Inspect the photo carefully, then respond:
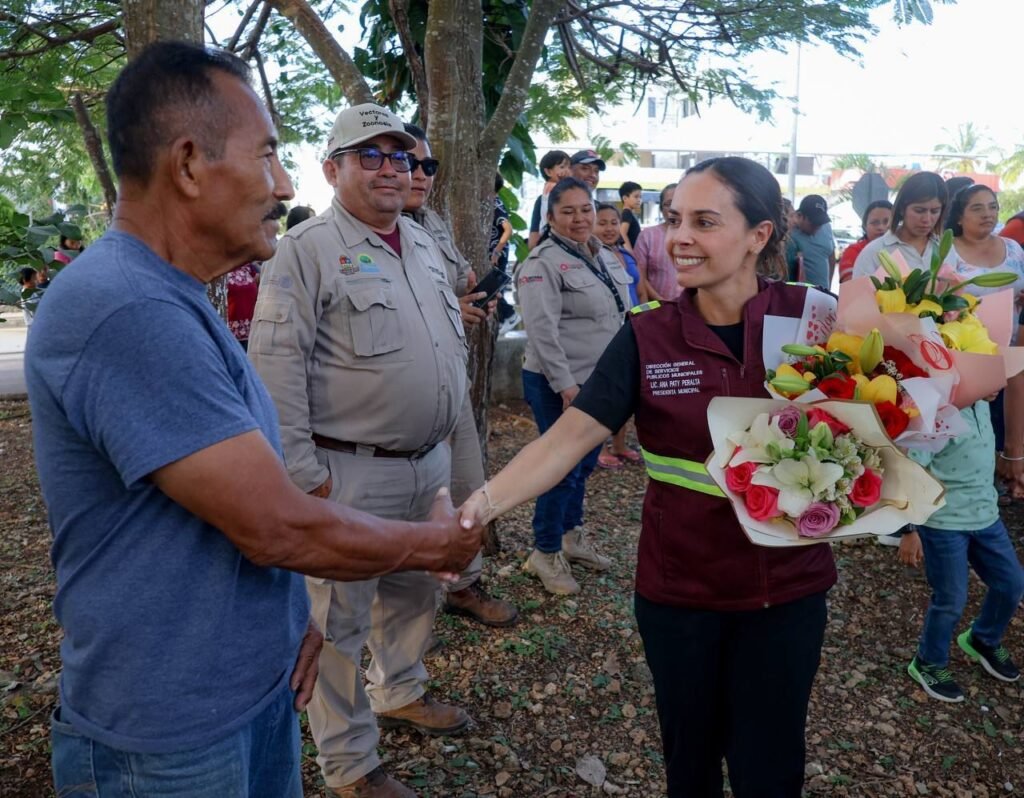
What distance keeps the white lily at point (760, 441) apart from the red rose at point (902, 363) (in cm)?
34

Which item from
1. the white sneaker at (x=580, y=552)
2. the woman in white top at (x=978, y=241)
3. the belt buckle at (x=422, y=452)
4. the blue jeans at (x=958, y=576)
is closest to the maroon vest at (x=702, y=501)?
the belt buckle at (x=422, y=452)

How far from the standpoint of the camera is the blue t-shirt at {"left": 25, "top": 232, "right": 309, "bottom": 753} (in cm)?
127

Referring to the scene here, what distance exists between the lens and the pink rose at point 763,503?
188 centimetres

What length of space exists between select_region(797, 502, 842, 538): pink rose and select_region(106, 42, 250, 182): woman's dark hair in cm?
146

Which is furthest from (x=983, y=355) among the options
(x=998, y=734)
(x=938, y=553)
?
(x=998, y=734)

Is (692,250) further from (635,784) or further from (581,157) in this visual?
(581,157)

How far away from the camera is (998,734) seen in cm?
341

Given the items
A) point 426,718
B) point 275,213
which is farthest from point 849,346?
point 426,718

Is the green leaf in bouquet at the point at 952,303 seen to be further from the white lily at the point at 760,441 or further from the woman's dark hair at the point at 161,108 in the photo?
the woman's dark hair at the point at 161,108

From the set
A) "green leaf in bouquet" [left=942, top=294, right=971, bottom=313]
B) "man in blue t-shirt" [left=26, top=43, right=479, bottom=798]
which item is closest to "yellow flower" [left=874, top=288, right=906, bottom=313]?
"green leaf in bouquet" [left=942, top=294, right=971, bottom=313]

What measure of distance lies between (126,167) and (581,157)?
19.1 feet

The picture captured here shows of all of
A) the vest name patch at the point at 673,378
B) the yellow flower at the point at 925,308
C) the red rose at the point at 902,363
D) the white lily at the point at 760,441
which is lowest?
the white lily at the point at 760,441

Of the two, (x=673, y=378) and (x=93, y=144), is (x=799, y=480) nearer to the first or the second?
(x=673, y=378)

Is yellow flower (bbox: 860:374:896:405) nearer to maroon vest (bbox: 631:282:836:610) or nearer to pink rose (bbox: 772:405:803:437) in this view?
pink rose (bbox: 772:405:803:437)
